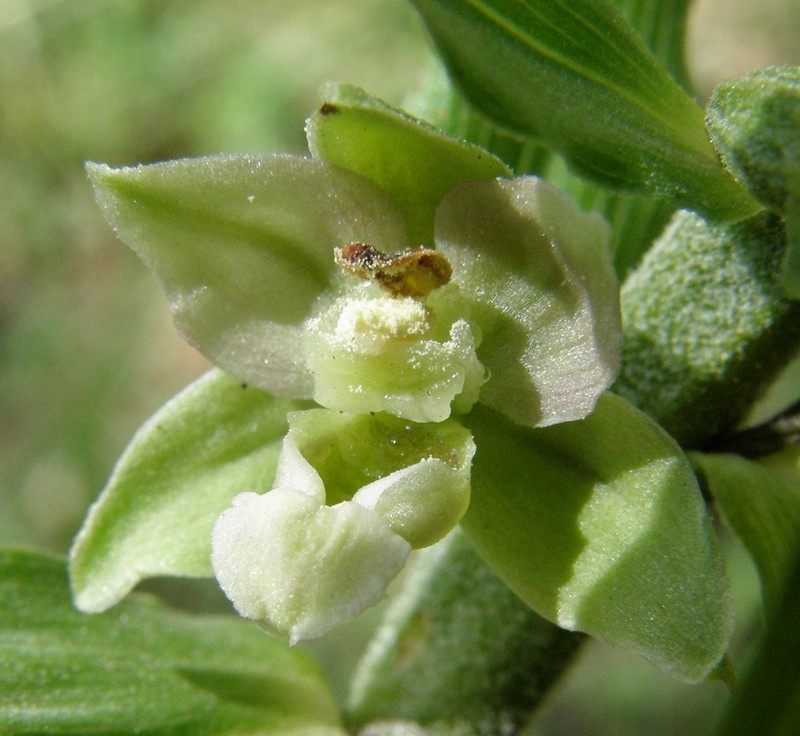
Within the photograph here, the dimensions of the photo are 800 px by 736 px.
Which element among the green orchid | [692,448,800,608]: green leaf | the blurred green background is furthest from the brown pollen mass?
the blurred green background

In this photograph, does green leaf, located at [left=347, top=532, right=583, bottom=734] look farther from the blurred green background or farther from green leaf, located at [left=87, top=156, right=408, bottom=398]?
the blurred green background

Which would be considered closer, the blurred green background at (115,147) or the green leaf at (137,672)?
the green leaf at (137,672)

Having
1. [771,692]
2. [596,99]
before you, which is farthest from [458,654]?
[596,99]

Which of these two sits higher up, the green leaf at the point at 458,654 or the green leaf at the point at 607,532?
the green leaf at the point at 607,532

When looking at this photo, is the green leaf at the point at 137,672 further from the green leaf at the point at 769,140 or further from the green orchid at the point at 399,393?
the green leaf at the point at 769,140

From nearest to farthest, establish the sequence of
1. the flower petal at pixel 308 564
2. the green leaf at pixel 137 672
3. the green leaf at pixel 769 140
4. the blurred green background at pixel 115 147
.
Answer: the green leaf at pixel 769 140 → the flower petal at pixel 308 564 → the green leaf at pixel 137 672 → the blurred green background at pixel 115 147

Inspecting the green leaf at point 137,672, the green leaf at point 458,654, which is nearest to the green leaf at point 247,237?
the green leaf at point 458,654

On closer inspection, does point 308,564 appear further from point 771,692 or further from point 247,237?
point 771,692

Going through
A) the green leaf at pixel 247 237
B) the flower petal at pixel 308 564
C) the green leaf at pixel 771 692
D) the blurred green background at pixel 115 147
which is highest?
the green leaf at pixel 247 237

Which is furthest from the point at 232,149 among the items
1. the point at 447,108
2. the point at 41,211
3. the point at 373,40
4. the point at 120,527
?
the point at 120,527

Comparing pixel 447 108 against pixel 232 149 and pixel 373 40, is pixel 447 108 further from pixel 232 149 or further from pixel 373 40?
pixel 373 40
